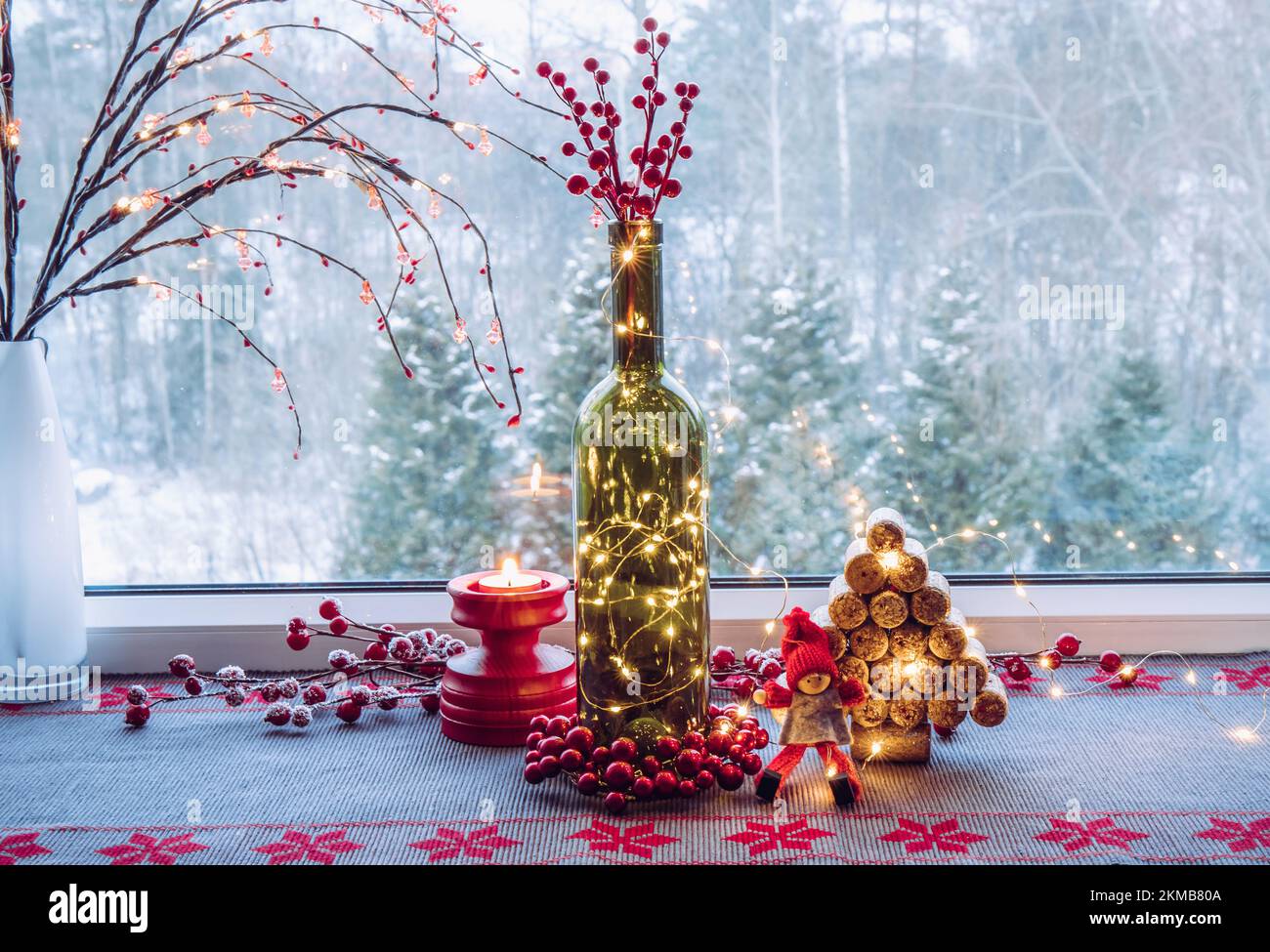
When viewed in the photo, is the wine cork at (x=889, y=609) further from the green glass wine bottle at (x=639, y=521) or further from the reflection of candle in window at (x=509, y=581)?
the reflection of candle in window at (x=509, y=581)

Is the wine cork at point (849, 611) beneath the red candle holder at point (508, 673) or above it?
above

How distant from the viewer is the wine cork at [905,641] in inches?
38.2

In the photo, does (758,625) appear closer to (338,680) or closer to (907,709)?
(907,709)

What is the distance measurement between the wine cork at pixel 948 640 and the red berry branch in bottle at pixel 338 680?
46cm

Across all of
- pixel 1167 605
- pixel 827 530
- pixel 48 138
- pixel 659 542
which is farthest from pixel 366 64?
pixel 1167 605

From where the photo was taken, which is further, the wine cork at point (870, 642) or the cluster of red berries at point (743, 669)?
the cluster of red berries at point (743, 669)

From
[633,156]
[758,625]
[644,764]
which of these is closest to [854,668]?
[644,764]

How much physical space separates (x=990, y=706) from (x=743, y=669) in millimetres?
273

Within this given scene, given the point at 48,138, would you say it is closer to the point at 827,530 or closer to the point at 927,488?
the point at 827,530

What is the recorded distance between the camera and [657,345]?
96cm

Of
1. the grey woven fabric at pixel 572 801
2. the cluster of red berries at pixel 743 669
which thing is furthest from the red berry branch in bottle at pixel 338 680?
the cluster of red berries at pixel 743 669

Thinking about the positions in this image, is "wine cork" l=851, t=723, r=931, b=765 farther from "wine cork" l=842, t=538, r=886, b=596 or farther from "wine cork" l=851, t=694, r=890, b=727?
"wine cork" l=842, t=538, r=886, b=596

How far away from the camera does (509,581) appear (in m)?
1.06

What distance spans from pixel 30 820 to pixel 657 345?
59 centimetres
